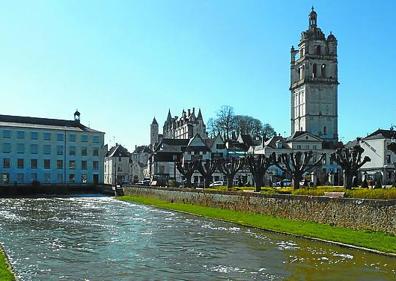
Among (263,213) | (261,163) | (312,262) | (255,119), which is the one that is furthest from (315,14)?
(312,262)

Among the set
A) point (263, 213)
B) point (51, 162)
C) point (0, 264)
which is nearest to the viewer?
point (0, 264)

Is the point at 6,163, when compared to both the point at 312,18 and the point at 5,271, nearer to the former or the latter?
the point at 312,18

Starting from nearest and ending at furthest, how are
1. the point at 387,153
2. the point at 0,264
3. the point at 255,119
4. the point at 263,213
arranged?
the point at 0,264 → the point at 263,213 → the point at 387,153 → the point at 255,119

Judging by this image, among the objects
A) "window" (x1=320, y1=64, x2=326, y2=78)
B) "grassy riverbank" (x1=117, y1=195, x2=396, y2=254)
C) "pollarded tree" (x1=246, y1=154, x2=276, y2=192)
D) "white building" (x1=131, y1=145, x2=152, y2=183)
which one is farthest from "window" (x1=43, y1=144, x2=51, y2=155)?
"window" (x1=320, y1=64, x2=326, y2=78)

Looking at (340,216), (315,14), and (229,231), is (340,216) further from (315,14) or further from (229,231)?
(315,14)

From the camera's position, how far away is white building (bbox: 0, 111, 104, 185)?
90750 millimetres

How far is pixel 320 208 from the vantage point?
29.8 metres

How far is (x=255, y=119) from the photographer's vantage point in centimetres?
13100

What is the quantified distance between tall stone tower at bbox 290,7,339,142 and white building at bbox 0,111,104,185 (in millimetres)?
44208

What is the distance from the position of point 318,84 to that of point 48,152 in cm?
5733

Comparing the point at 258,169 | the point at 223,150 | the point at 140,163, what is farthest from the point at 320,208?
the point at 140,163

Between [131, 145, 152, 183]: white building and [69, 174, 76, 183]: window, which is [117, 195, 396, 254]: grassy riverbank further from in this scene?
[131, 145, 152, 183]: white building

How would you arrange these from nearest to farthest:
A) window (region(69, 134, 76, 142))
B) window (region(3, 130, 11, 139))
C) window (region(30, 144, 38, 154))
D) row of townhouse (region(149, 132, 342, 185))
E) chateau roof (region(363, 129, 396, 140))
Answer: chateau roof (region(363, 129, 396, 140)) < window (region(3, 130, 11, 139)) < window (region(30, 144, 38, 154)) < window (region(69, 134, 76, 142)) < row of townhouse (region(149, 132, 342, 185))

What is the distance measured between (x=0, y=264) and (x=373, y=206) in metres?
16.9
